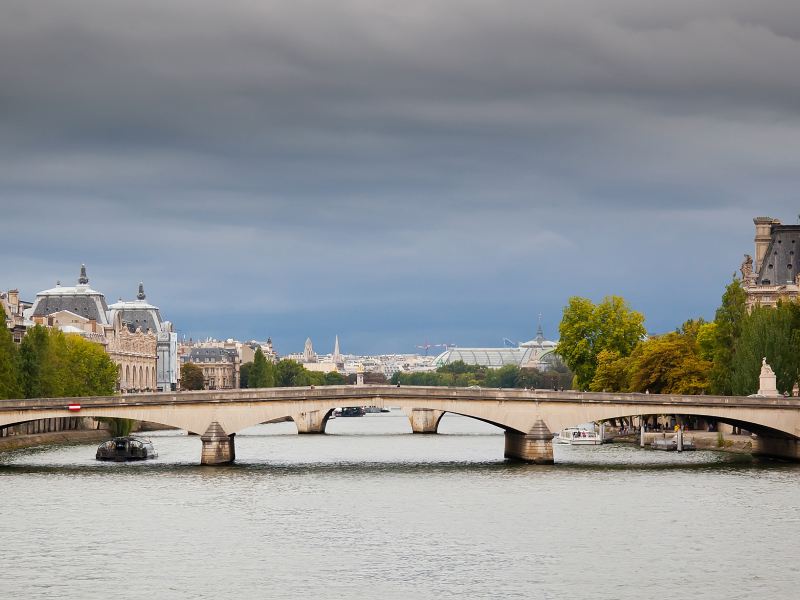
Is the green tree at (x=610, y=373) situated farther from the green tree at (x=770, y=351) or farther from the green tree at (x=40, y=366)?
the green tree at (x=40, y=366)

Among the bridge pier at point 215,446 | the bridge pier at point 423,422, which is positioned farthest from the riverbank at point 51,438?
the bridge pier at point 423,422

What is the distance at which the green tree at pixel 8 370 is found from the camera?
126500mm

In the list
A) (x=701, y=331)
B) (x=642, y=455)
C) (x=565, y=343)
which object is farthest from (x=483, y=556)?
(x=565, y=343)

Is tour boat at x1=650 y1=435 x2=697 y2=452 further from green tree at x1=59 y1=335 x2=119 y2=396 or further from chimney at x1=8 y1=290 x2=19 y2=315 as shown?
chimney at x1=8 y1=290 x2=19 y2=315

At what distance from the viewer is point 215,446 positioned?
106 meters

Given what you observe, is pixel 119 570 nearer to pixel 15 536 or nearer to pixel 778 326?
pixel 15 536

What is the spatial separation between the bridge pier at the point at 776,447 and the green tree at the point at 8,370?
174ft

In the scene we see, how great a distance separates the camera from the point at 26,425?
457ft

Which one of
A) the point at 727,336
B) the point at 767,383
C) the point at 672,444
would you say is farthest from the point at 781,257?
the point at 767,383

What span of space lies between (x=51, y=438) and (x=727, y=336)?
2125 inches

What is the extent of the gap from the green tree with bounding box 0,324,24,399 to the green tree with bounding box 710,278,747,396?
2015 inches

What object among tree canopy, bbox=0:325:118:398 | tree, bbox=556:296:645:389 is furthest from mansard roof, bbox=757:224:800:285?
tree canopy, bbox=0:325:118:398

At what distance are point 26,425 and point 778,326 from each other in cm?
5994

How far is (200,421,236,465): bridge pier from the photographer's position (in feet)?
346
